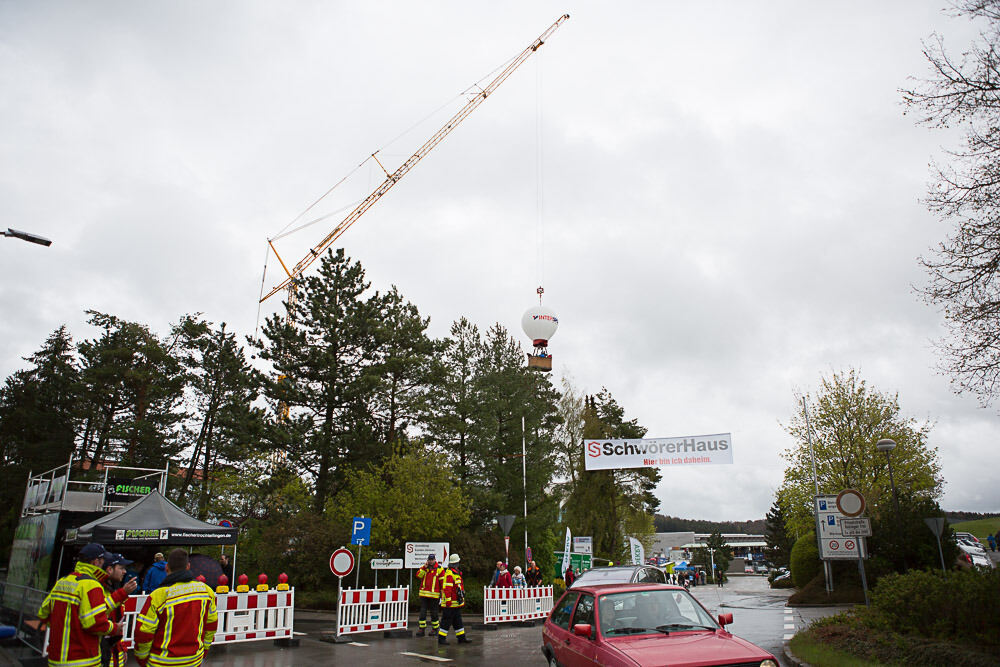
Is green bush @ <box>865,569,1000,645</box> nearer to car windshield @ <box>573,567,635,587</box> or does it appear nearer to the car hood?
the car hood

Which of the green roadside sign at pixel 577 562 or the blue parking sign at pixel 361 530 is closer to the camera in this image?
the blue parking sign at pixel 361 530

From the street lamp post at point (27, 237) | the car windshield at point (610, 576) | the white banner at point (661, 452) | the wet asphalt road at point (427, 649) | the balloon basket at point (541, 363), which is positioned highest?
the balloon basket at point (541, 363)

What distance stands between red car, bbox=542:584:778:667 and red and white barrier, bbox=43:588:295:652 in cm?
802

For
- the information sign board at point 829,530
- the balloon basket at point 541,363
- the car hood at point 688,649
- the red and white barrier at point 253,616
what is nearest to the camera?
the car hood at point 688,649

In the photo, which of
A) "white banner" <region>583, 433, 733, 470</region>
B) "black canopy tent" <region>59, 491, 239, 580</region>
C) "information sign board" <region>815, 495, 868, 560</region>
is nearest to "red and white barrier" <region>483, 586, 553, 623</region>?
"white banner" <region>583, 433, 733, 470</region>

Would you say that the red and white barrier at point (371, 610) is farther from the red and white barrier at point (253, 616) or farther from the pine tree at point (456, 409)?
the pine tree at point (456, 409)

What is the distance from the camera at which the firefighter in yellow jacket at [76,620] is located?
242 inches

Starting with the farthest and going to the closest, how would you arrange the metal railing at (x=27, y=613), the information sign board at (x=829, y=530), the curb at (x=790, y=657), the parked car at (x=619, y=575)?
the information sign board at (x=829, y=530) < the parked car at (x=619, y=575) < the metal railing at (x=27, y=613) < the curb at (x=790, y=657)

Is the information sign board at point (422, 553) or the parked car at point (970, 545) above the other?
the information sign board at point (422, 553)

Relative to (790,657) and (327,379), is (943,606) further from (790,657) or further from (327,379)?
(327,379)

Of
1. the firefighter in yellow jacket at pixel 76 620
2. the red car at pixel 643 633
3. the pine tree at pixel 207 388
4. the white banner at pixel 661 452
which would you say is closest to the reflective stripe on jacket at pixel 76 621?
the firefighter in yellow jacket at pixel 76 620

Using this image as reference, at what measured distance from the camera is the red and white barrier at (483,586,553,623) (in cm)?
1839

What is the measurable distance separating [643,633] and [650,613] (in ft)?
1.15

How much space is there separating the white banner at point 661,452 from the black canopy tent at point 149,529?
42.2ft
